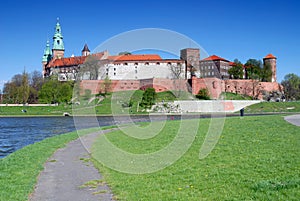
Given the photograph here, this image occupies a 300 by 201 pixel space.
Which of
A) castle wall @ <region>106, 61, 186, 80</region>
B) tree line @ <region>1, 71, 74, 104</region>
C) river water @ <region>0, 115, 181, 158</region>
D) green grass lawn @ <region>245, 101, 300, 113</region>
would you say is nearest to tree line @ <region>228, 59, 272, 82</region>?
castle wall @ <region>106, 61, 186, 80</region>

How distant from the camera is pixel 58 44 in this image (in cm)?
13138

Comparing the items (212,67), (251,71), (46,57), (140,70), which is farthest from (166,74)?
(46,57)

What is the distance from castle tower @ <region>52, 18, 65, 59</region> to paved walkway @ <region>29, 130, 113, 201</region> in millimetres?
122271

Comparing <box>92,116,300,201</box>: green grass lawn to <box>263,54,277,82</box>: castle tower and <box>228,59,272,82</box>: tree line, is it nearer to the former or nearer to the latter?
<box>228,59,272,82</box>: tree line

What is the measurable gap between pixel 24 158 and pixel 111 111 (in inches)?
2232

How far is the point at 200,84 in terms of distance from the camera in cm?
8662

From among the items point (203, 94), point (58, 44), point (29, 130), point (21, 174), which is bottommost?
point (29, 130)

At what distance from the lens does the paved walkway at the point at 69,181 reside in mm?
8031

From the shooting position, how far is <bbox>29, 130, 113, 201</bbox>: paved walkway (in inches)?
316

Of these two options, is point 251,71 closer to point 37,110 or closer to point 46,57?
point 37,110

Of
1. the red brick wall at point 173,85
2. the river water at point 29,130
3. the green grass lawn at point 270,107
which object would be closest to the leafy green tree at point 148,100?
the red brick wall at point 173,85

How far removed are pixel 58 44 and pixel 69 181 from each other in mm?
128780

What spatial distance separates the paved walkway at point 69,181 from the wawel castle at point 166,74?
70351mm

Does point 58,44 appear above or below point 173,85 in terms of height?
above
